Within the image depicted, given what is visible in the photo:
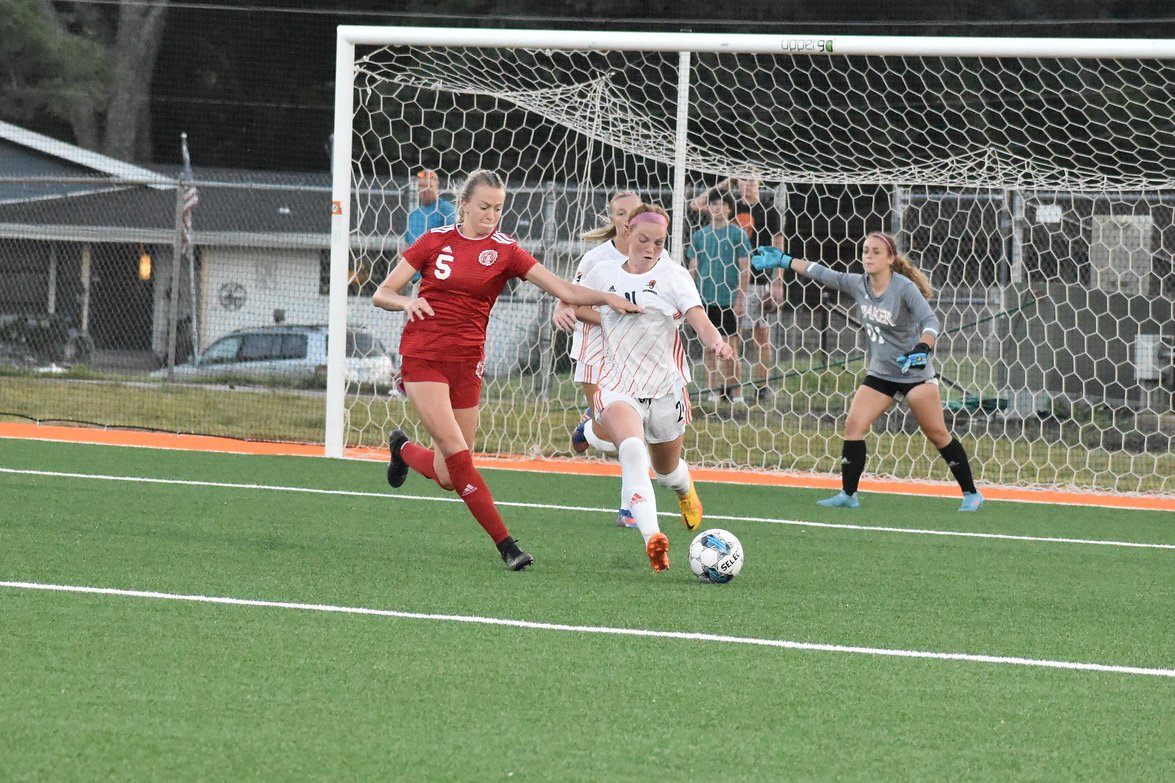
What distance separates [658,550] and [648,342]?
51.5 inches

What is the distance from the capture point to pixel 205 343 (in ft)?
79.7

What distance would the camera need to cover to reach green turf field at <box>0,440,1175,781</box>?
4238mm

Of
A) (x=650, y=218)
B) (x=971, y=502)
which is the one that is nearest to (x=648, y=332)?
(x=650, y=218)

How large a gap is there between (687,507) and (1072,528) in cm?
317

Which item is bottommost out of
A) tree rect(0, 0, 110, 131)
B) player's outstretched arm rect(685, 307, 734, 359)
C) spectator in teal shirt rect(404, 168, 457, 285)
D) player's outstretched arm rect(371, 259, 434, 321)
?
player's outstretched arm rect(685, 307, 734, 359)

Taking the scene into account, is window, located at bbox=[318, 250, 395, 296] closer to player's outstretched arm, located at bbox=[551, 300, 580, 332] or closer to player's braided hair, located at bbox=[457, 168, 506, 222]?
player's outstretched arm, located at bbox=[551, 300, 580, 332]

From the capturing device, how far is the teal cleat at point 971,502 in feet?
35.8

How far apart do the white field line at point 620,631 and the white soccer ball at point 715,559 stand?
1.18 m

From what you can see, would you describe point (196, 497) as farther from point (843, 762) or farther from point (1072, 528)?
point (843, 762)

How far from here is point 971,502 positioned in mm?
10969

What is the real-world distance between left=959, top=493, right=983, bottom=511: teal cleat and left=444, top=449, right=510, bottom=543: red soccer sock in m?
4.63

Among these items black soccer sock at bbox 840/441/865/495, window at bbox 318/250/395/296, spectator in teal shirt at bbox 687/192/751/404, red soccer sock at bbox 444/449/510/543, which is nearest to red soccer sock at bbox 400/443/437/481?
red soccer sock at bbox 444/449/510/543

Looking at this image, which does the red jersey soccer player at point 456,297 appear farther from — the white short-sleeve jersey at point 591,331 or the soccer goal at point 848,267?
the soccer goal at point 848,267

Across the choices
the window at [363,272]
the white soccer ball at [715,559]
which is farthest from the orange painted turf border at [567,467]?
the white soccer ball at [715,559]
